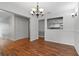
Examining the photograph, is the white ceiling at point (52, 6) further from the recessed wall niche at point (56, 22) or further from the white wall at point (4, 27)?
the white wall at point (4, 27)

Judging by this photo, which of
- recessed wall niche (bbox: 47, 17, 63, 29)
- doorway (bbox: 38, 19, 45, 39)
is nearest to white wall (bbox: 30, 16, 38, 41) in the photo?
doorway (bbox: 38, 19, 45, 39)

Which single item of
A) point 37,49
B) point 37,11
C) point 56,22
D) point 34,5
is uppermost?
point 34,5

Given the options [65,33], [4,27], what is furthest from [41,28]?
[4,27]

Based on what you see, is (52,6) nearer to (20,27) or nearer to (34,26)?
(34,26)

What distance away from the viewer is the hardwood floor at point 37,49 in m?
1.81

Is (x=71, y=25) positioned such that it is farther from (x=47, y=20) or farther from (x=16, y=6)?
(x=16, y=6)

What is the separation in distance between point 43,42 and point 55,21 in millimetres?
649

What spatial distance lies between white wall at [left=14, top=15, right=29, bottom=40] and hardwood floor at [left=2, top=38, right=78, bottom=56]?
0.14 meters

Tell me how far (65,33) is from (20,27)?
1165 millimetres

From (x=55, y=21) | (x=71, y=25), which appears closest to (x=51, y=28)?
(x=55, y=21)

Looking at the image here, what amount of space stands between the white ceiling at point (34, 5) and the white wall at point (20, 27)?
14cm

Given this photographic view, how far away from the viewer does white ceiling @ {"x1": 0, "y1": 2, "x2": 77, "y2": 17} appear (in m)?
1.69

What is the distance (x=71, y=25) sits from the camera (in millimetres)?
1869

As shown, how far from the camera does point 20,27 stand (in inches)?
72.8
